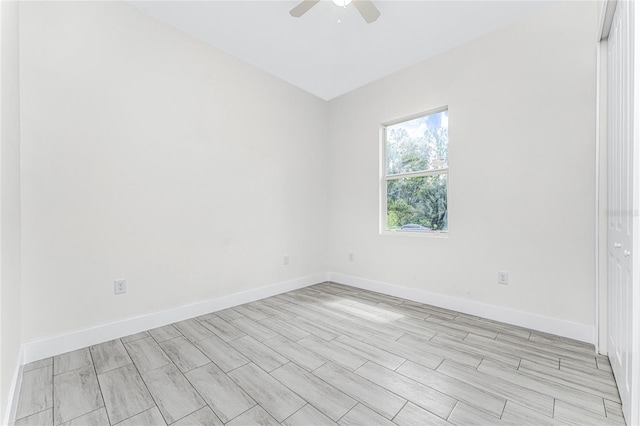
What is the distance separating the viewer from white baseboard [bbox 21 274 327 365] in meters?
1.90

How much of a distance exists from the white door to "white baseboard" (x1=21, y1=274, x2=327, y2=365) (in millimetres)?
2895

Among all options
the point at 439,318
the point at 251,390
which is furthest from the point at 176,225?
the point at 439,318

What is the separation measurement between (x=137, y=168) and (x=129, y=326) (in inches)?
52.4

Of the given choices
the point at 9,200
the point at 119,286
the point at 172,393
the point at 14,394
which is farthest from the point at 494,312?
the point at 9,200

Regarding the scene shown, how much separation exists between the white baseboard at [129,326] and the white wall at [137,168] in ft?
0.17

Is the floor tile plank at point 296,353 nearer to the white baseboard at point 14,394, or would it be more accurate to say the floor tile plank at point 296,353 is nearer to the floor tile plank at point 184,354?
the floor tile plank at point 184,354

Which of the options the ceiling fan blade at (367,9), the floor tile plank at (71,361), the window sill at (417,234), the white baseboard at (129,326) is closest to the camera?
the floor tile plank at (71,361)

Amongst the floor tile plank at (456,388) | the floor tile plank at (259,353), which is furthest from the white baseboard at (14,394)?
the floor tile plank at (456,388)

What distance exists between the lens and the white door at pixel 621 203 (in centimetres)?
128

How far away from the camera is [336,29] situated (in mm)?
2652

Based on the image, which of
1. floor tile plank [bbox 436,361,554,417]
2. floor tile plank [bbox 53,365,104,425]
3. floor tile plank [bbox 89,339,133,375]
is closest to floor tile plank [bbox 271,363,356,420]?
floor tile plank [bbox 436,361,554,417]

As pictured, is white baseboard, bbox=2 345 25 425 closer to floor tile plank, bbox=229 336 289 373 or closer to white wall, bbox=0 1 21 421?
white wall, bbox=0 1 21 421

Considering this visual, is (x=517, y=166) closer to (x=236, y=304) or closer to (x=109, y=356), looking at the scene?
(x=236, y=304)

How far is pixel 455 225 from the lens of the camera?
2.81 metres
